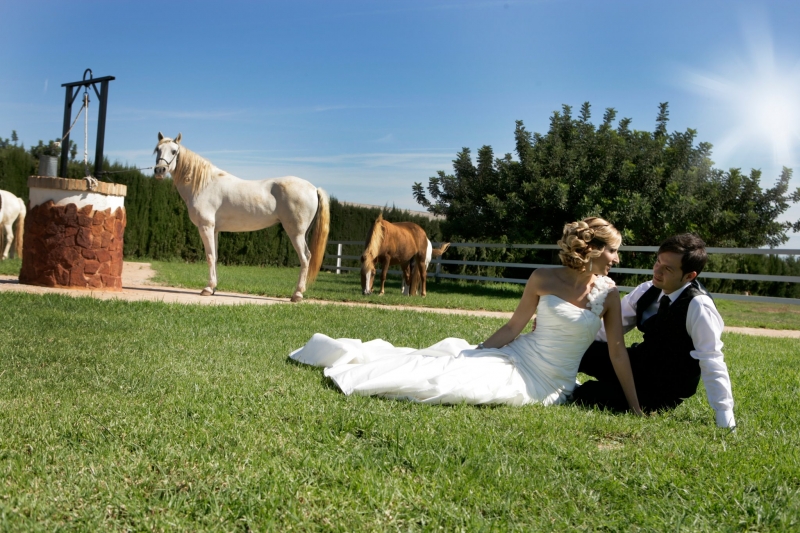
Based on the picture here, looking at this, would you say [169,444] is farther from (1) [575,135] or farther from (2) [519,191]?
(1) [575,135]

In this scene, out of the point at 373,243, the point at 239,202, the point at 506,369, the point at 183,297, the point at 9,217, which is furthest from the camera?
the point at 9,217

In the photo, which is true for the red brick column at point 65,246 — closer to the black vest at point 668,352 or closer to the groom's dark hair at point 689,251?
the black vest at point 668,352

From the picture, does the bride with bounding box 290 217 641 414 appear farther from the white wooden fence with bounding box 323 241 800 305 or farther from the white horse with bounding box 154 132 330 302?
the white horse with bounding box 154 132 330 302

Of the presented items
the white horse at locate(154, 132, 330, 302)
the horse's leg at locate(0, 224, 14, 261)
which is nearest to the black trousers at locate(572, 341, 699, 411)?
the white horse at locate(154, 132, 330, 302)

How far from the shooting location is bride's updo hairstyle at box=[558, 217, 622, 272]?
4.22 metres

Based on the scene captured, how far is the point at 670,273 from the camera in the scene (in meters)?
4.02

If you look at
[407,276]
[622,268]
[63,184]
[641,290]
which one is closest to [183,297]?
[63,184]

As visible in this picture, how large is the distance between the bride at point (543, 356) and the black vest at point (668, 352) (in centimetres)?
21

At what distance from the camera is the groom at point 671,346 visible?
12.7ft

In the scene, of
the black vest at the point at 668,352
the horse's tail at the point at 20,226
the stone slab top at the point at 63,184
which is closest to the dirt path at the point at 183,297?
the stone slab top at the point at 63,184

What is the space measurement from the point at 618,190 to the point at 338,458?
15.5m

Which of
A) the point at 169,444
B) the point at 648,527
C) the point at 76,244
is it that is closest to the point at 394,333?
the point at 169,444

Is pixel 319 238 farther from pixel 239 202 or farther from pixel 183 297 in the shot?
pixel 183 297

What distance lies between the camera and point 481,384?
4188 mm
